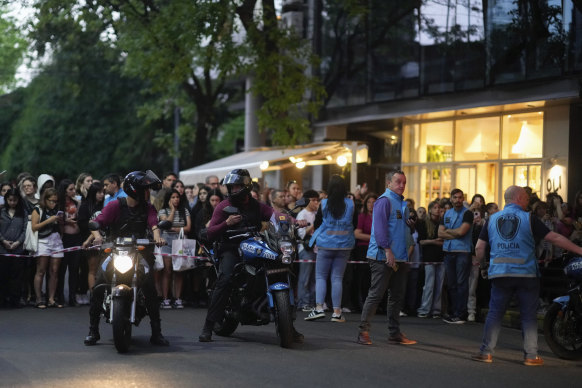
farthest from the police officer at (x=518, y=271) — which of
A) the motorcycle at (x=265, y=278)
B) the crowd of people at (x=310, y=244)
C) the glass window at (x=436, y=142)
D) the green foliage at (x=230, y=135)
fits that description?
the green foliage at (x=230, y=135)

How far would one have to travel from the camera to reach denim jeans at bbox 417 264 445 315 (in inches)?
637

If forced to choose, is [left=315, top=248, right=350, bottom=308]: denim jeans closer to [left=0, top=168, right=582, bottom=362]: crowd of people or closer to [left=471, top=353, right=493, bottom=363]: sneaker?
[left=0, top=168, right=582, bottom=362]: crowd of people

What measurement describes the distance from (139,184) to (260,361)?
235 cm

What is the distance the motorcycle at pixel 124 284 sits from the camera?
10.5 meters

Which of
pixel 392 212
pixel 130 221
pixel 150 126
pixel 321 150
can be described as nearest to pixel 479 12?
pixel 321 150

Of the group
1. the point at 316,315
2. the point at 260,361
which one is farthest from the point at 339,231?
the point at 260,361

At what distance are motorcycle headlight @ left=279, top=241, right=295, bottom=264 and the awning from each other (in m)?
12.2

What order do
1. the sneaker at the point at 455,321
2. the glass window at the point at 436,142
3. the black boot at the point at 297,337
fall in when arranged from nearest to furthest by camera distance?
the black boot at the point at 297,337 → the sneaker at the point at 455,321 → the glass window at the point at 436,142

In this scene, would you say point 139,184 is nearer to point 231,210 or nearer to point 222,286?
point 231,210

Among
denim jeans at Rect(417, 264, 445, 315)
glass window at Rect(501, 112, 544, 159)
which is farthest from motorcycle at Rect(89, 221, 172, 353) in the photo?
glass window at Rect(501, 112, 544, 159)

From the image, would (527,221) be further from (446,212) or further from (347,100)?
(347,100)

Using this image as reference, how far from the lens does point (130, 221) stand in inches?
437

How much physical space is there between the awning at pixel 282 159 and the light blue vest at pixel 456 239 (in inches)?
320

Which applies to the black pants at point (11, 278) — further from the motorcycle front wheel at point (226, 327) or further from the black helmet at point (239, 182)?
the black helmet at point (239, 182)
